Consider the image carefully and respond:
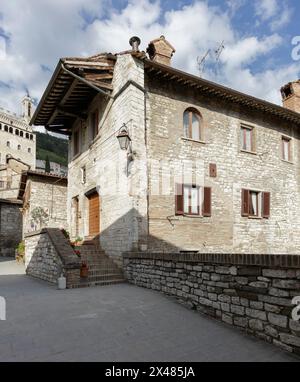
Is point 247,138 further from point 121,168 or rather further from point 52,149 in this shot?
point 52,149

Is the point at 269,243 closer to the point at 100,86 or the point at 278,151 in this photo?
the point at 278,151

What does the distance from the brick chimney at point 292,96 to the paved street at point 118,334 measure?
12.3 meters

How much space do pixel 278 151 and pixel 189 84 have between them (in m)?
5.21

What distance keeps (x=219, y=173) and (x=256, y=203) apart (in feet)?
7.46

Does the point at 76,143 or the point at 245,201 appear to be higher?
the point at 76,143

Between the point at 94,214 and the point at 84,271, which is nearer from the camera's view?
the point at 84,271

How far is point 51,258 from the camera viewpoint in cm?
862

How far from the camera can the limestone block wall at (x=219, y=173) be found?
940cm

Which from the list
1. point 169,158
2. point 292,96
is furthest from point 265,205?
point 292,96

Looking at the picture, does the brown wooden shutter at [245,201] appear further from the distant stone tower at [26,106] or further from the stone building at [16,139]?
the distant stone tower at [26,106]

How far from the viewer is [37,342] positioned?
3.69m
